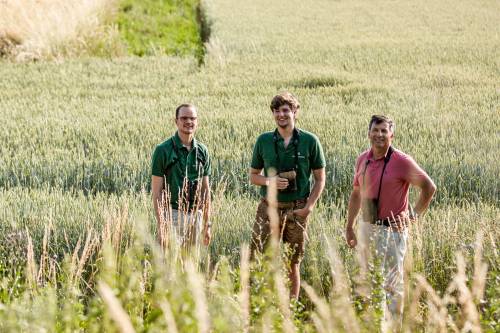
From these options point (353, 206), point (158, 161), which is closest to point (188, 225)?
point (158, 161)

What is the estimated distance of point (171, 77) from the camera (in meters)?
14.4

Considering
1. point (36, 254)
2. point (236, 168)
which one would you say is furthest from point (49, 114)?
point (36, 254)

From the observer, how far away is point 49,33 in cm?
1719

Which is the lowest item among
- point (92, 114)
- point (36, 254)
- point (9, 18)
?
point (36, 254)

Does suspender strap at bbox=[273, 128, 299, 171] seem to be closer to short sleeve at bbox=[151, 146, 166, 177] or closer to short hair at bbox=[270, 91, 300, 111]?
short hair at bbox=[270, 91, 300, 111]

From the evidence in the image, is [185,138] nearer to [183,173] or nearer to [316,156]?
[183,173]

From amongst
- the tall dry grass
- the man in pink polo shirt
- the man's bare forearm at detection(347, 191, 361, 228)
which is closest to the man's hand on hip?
the man's bare forearm at detection(347, 191, 361, 228)

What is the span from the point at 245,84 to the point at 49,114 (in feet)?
12.8

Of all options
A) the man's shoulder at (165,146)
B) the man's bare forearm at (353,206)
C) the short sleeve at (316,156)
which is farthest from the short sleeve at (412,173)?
the man's shoulder at (165,146)

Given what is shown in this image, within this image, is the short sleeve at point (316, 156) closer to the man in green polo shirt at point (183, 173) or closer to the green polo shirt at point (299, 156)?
the green polo shirt at point (299, 156)

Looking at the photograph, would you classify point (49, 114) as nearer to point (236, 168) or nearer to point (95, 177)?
point (95, 177)

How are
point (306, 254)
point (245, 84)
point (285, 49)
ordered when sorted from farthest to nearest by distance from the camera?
1. point (285, 49)
2. point (245, 84)
3. point (306, 254)

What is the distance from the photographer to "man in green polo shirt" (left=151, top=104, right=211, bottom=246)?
185 inches

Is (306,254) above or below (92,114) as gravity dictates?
below
